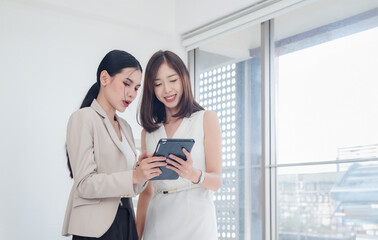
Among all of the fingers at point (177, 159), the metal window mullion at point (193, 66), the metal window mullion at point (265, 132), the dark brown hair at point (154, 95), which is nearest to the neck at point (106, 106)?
the dark brown hair at point (154, 95)

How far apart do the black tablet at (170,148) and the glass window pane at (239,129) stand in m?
2.10

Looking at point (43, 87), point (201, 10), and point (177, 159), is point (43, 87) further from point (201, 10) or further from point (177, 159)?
point (177, 159)

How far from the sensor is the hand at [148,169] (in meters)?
1.67

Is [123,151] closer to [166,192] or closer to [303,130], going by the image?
[166,192]

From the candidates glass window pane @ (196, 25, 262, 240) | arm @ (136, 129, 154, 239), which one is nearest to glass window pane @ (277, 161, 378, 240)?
glass window pane @ (196, 25, 262, 240)

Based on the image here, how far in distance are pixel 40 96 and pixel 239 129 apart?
5.25 feet

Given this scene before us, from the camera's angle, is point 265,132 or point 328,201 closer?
point 328,201

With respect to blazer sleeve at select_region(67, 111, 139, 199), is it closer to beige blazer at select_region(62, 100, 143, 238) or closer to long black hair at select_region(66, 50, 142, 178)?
beige blazer at select_region(62, 100, 143, 238)

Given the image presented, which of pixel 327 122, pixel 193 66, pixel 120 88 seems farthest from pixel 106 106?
pixel 193 66

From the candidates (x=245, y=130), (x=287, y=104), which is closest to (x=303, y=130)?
(x=287, y=104)

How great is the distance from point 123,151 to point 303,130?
194 centimetres

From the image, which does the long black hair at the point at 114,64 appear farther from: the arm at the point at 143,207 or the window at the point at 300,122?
the window at the point at 300,122

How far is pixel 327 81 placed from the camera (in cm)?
330

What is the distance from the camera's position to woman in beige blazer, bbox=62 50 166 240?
5.49 feet
